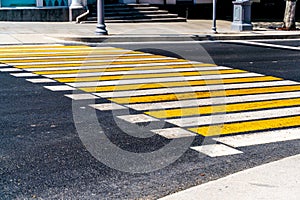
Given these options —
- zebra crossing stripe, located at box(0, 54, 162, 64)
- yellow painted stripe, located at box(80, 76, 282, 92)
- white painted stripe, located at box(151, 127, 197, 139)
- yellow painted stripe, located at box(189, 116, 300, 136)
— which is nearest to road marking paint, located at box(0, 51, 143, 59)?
zebra crossing stripe, located at box(0, 54, 162, 64)

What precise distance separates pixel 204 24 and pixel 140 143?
69.5 ft

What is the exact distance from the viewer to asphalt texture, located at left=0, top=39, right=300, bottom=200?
5547 mm

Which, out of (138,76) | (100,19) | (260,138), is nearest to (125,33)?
(100,19)

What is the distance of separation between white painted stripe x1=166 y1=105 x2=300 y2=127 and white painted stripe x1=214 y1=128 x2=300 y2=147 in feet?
2.49

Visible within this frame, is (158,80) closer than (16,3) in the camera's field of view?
Yes

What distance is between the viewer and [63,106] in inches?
361

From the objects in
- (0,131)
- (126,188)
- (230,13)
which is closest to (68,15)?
(230,13)

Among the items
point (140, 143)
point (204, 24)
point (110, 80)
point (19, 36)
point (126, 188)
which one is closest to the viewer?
point (126, 188)

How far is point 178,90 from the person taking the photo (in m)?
10.7

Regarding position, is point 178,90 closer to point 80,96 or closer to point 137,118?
point 80,96

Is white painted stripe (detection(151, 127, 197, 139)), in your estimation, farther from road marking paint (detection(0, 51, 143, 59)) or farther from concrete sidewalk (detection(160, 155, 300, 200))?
road marking paint (detection(0, 51, 143, 59))

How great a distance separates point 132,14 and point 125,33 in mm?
5476

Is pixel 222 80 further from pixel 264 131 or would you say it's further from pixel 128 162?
pixel 128 162

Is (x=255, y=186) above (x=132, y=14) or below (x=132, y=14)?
below
